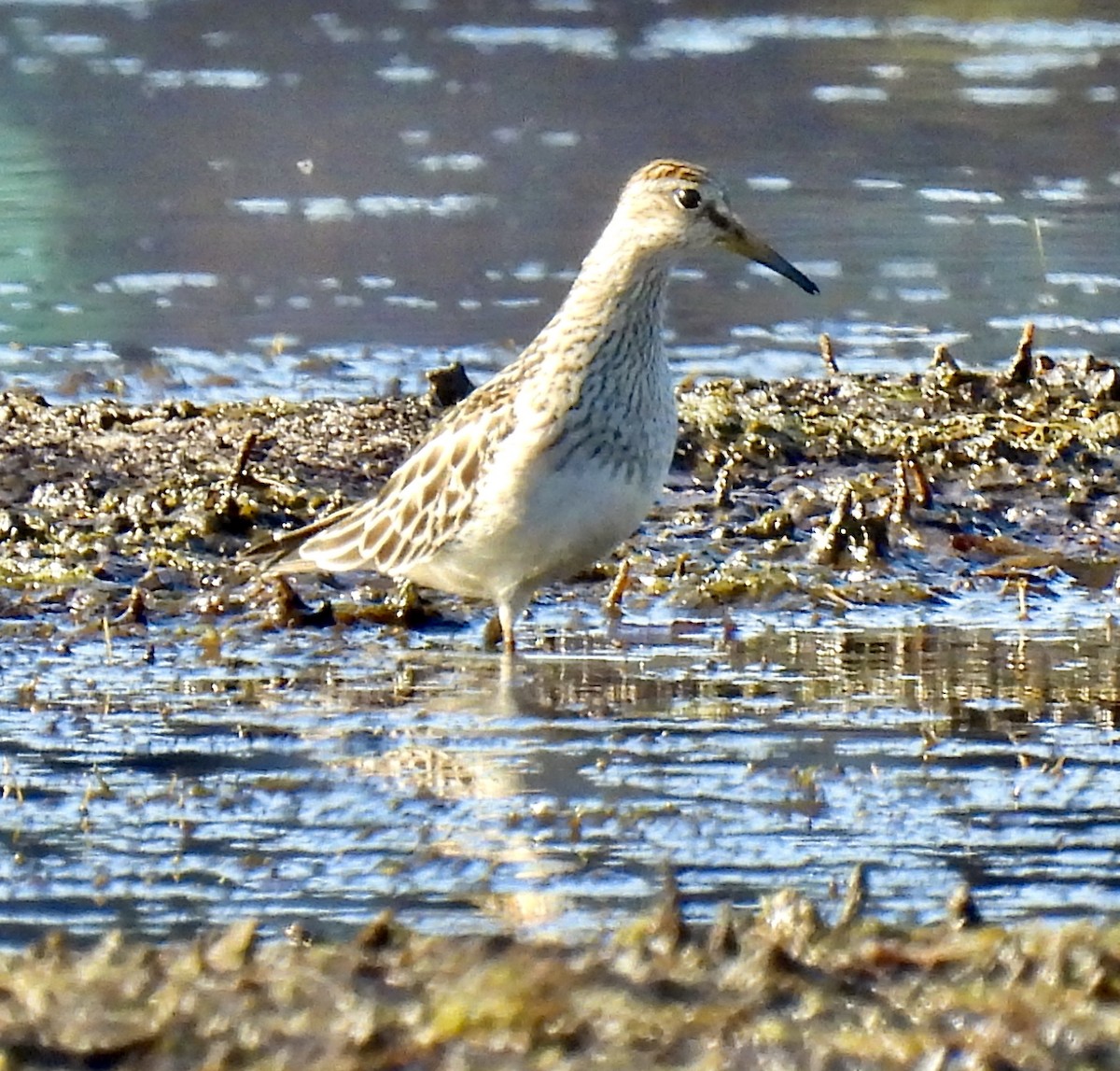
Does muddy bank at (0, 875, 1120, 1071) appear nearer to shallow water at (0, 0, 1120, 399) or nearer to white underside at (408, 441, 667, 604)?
white underside at (408, 441, 667, 604)

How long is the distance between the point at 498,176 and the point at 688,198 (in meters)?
7.96

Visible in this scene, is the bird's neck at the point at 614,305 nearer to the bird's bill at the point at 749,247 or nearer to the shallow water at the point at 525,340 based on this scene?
the bird's bill at the point at 749,247

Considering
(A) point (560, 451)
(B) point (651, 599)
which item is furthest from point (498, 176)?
(A) point (560, 451)

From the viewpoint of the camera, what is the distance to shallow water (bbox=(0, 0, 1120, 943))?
6.11 meters

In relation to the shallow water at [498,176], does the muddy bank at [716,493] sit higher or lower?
lower

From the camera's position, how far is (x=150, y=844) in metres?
6.15

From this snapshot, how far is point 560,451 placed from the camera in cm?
783

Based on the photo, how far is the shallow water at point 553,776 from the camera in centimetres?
583

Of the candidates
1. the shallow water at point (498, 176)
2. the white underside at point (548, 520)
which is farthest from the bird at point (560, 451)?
the shallow water at point (498, 176)

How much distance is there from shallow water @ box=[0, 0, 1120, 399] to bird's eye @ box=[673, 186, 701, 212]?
328cm

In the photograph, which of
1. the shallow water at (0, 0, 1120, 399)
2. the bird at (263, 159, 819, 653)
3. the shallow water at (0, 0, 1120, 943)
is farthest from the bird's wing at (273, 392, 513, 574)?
the shallow water at (0, 0, 1120, 399)

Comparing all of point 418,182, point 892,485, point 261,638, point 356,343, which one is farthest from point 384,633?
point 418,182

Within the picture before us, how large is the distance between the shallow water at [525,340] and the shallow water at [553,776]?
15 millimetres

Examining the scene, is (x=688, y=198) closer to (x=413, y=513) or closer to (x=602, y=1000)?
(x=413, y=513)
